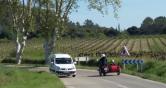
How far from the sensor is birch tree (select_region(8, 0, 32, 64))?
236 feet

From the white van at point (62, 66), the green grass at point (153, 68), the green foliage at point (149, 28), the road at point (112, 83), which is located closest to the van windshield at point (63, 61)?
the white van at point (62, 66)

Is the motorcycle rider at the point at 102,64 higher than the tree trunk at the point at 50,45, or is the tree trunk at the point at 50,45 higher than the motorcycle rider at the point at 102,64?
the tree trunk at the point at 50,45

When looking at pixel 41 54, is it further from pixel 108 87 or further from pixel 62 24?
pixel 108 87

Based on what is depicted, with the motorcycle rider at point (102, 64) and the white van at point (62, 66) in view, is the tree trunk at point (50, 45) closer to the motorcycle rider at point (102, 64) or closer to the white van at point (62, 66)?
the white van at point (62, 66)

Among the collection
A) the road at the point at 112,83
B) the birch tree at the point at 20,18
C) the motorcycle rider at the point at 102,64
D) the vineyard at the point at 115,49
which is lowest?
the road at the point at 112,83

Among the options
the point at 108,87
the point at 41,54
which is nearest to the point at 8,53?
the point at 41,54

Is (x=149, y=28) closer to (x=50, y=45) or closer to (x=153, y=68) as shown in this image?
(x=50, y=45)

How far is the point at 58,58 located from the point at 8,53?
43.4m

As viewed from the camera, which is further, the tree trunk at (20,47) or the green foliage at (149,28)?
the green foliage at (149,28)

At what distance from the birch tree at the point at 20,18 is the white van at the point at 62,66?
26270 mm

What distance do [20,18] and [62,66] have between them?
29914 millimetres

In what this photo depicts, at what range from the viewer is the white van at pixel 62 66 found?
143ft

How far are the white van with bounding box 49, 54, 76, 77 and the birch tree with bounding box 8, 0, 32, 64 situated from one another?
1034 inches

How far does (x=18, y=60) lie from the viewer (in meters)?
72.8
